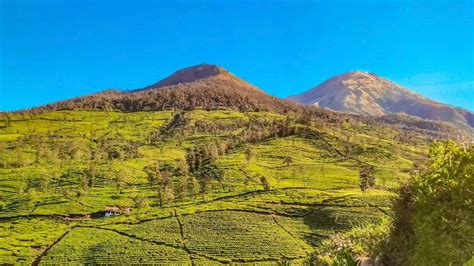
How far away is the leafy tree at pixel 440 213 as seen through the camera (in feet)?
59.3

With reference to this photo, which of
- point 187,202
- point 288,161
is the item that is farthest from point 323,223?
point 288,161

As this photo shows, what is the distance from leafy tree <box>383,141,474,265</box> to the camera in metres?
18.1

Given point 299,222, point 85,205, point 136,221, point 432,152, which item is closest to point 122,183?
point 85,205

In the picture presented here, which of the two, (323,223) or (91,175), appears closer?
(323,223)

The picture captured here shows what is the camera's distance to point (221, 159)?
170250 mm

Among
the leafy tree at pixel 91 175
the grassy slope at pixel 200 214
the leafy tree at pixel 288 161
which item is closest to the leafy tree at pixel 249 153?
the grassy slope at pixel 200 214

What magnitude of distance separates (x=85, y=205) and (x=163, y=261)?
139ft

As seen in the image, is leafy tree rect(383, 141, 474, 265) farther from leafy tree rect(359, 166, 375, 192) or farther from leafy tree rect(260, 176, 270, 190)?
leafy tree rect(260, 176, 270, 190)

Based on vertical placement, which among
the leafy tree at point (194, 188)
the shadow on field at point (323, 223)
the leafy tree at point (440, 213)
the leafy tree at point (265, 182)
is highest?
the leafy tree at point (440, 213)

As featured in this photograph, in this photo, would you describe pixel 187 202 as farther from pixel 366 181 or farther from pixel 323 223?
pixel 366 181

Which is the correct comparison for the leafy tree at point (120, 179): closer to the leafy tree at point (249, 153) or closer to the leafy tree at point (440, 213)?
the leafy tree at point (249, 153)

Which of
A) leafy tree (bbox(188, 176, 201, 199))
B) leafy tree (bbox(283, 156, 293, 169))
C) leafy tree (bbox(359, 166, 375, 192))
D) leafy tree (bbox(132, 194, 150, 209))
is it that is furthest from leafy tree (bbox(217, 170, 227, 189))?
leafy tree (bbox(359, 166, 375, 192))

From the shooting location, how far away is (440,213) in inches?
744

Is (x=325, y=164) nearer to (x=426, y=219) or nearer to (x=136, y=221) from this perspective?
(x=136, y=221)
